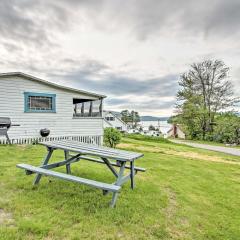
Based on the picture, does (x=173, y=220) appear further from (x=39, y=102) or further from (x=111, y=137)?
(x=111, y=137)

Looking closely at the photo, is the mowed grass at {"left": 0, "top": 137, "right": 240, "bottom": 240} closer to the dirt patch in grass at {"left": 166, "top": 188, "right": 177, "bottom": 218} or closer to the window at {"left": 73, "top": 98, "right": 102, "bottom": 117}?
the dirt patch in grass at {"left": 166, "top": 188, "right": 177, "bottom": 218}

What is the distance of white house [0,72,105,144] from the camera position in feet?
34.0

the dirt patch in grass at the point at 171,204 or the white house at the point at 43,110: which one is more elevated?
the white house at the point at 43,110

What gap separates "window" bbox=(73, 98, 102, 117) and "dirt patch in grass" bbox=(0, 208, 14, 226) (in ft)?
33.0

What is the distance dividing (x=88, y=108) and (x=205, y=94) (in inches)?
882

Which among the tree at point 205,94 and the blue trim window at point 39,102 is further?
the tree at point 205,94

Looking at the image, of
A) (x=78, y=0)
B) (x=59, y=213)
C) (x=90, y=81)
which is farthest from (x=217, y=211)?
(x=90, y=81)

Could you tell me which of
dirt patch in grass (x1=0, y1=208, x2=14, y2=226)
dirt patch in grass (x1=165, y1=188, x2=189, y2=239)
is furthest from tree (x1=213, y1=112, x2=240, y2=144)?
dirt patch in grass (x1=0, y1=208, x2=14, y2=226)

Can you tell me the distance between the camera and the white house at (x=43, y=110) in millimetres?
10352

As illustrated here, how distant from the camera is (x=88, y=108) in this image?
13438mm

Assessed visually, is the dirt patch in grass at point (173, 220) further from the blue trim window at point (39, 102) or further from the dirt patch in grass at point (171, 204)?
the blue trim window at point (39, 102)

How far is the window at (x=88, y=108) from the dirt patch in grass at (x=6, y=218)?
10.1m

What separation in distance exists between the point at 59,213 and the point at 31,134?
8.61 m

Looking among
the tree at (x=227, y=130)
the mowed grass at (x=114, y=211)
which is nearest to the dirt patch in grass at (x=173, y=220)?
the mowed grass at (x=114, y=211)
